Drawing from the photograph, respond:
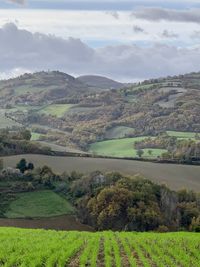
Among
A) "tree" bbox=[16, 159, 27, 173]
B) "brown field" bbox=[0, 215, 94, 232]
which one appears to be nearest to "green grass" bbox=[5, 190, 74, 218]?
"brown field" bbox=[0, 215, 94, 232]

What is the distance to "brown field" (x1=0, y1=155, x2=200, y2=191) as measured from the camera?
11856 centimetres

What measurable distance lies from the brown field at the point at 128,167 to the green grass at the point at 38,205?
21610mm

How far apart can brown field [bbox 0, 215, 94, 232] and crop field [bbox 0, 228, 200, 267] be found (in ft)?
147

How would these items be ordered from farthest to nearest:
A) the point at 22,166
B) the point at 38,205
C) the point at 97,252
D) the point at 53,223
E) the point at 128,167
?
the point at 128,167, the point at 22,166, the point at 38,205, the point at 53,223, the point at 97,252

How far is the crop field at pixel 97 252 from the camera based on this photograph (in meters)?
27.1

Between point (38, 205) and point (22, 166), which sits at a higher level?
point (22, 166)

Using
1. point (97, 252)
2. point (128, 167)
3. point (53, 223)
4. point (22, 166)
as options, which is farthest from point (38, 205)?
point (97, 252)

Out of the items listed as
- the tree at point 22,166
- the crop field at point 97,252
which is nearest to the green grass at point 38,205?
the tree at point 22,166

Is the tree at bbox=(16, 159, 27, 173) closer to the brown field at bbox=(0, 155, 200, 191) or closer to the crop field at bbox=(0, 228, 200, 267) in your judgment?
the brown field at bbox=(0, 155, 200, 191)

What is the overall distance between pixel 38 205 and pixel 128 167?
3834 cm

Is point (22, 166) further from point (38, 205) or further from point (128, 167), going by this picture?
point (38, 205)

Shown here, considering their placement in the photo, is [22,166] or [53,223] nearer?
[53,223]

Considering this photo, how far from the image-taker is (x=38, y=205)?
302 ft

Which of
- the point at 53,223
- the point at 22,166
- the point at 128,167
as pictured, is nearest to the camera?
the point at 53,223
